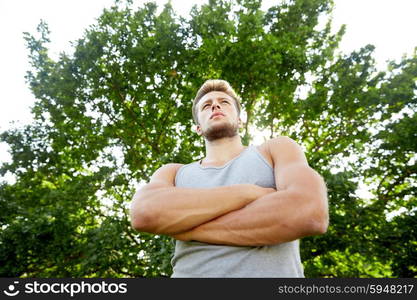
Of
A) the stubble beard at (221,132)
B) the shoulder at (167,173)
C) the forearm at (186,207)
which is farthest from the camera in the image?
the stubble beard at (221,132)

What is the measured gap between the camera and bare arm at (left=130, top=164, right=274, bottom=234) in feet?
5.62

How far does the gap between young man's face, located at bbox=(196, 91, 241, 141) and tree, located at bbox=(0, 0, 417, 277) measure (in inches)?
178

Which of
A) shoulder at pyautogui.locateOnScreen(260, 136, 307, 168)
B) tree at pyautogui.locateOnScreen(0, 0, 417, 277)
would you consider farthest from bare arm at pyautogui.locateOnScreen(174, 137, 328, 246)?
tree at pyautogui.locateOnScreen(0, 0, 417, 277)

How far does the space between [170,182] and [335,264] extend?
8228mm

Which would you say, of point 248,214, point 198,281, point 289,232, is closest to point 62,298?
point 198,281

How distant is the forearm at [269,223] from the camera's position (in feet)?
5.22

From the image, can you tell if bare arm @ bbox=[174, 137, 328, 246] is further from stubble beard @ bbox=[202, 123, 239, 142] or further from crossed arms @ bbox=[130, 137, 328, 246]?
stubble beard @ bbox=[202, 123, 239, 142]

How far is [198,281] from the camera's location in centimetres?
165

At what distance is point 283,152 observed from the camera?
2.03 metres

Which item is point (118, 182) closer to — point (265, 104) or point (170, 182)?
point (265, 104)
